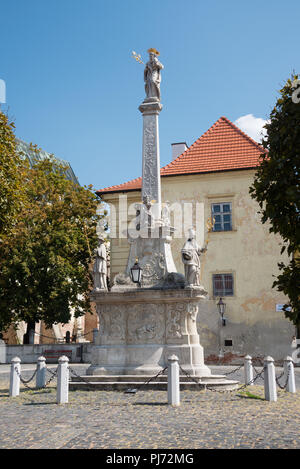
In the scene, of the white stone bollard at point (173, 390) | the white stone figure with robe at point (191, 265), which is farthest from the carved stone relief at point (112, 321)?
the white stone bollard at point (173, 390)

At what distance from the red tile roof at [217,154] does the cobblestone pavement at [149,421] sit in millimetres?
14457

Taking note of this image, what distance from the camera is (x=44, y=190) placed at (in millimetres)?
25594

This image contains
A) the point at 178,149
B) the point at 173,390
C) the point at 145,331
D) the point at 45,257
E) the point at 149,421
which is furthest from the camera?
the point at 178,149

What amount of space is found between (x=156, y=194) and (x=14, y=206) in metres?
5.32

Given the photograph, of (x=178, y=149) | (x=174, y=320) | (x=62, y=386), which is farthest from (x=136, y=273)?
(x=178, y=149)

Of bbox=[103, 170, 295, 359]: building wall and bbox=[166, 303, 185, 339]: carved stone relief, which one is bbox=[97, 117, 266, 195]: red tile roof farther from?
bbox=[166, 303, 185, 339]: carved stone relief

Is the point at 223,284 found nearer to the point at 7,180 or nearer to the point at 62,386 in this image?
the point at 7,180

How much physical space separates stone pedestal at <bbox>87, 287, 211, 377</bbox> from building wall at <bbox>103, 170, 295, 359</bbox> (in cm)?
1028

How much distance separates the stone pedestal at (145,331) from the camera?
11820 millimetres

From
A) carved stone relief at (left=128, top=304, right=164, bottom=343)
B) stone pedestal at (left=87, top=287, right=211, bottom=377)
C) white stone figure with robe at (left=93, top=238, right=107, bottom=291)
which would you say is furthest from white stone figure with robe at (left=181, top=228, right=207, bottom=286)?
white stone figure with robe at (left=93, top=238, right=107, bottom=291)

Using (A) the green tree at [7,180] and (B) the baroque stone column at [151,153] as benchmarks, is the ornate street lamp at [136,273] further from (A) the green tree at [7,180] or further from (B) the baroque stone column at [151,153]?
(A) the green tree at [7,180]

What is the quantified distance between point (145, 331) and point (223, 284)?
11.1 m

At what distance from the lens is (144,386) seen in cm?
1114
